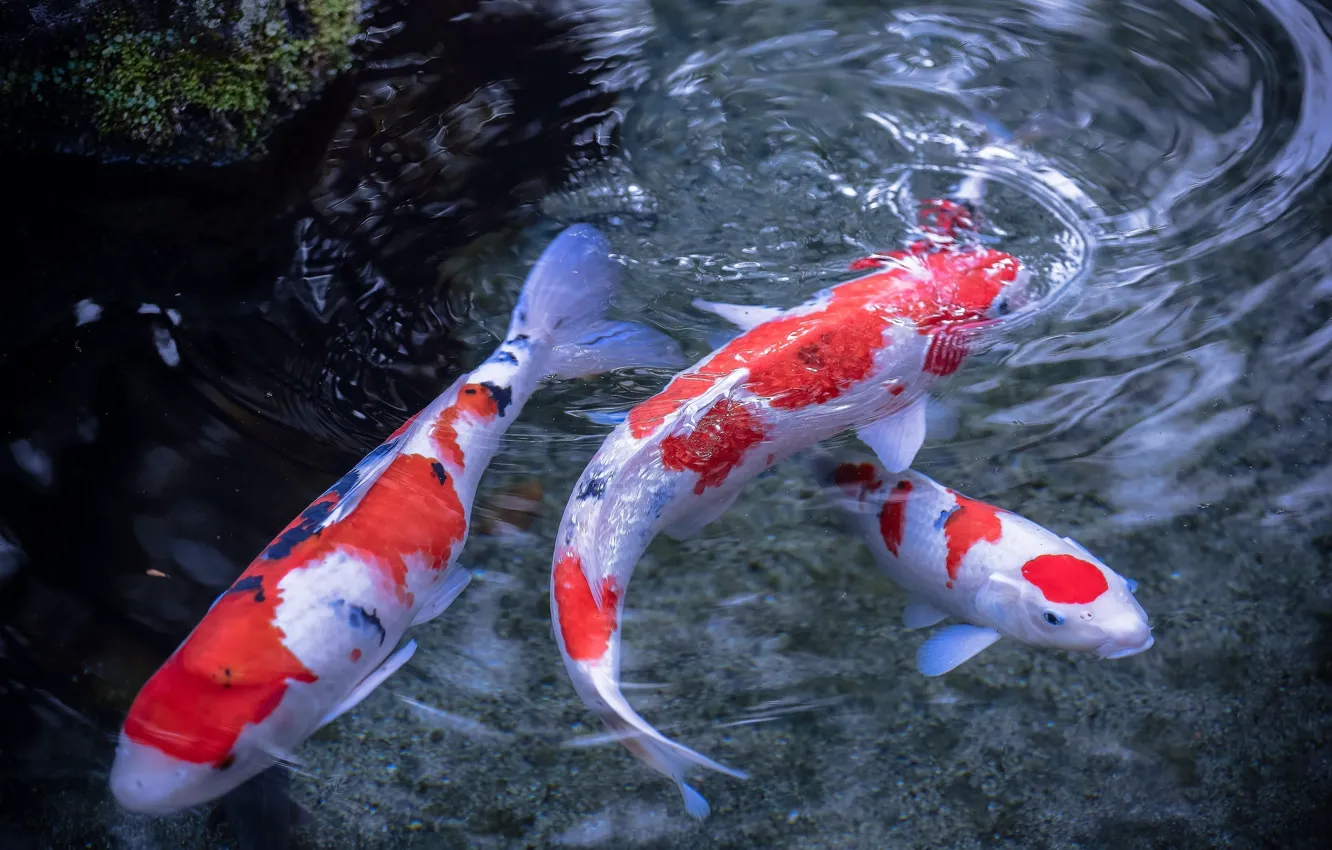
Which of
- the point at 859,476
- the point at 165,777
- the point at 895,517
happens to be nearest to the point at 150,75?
the point at 165,777

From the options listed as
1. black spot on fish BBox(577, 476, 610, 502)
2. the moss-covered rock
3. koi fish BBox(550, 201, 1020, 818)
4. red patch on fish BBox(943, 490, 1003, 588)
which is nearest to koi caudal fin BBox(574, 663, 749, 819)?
koi fish BBox(550, 201, 1020, 818)

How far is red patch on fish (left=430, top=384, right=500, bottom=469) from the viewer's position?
238cm

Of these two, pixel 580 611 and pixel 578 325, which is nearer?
pixel 580 611

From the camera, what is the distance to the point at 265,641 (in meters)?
2.01

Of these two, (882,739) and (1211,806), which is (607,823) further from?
(1211,806)

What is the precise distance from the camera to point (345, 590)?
2.12m

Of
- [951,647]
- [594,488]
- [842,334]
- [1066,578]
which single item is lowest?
[951,647]

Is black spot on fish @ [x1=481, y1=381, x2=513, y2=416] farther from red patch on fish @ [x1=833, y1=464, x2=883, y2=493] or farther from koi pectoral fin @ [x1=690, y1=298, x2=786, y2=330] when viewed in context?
red patch on fish @ [x1=833, y1=464, x2=883, y2=493]

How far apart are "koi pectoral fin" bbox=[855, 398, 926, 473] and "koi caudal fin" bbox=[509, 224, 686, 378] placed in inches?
24.0

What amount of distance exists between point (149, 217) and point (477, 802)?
225 cm

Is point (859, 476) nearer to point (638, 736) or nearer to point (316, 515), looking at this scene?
point (638, 736)

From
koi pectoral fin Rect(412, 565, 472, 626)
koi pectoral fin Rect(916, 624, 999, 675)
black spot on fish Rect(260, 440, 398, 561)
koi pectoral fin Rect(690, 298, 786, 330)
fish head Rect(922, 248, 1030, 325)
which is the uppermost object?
fish head Rect(922, 248, 1030, 325)

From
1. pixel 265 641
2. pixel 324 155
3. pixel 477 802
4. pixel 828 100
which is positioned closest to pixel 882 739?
pixel 477 802

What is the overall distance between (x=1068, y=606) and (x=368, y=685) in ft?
5.55
